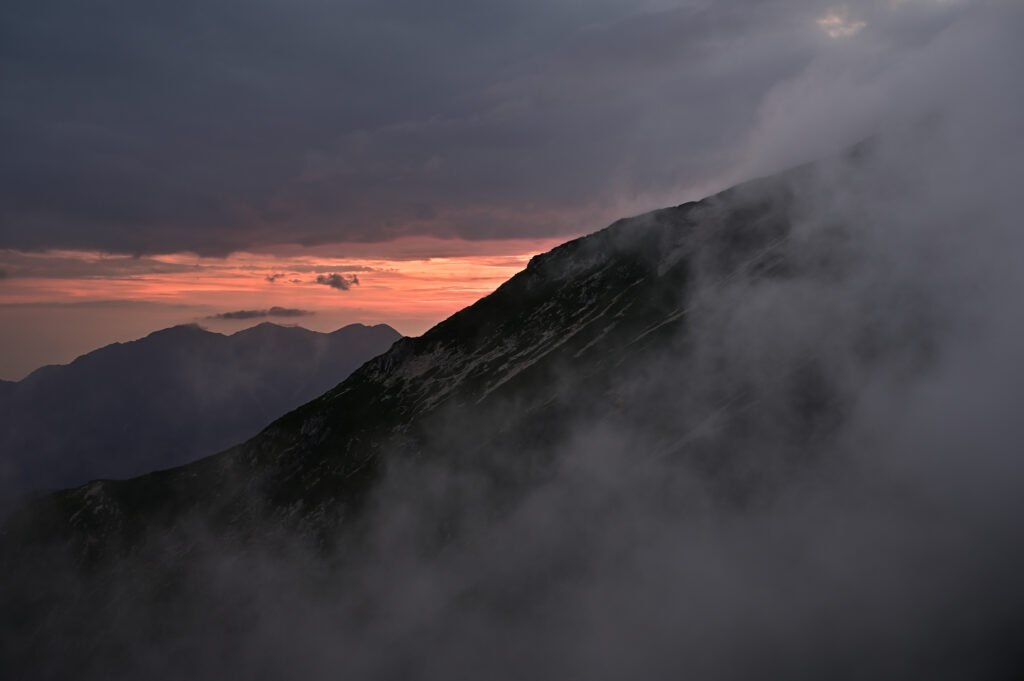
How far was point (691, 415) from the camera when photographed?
151m

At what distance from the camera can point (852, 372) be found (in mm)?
142875

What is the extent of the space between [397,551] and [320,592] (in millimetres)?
26089

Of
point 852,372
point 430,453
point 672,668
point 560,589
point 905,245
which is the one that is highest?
point 905,245

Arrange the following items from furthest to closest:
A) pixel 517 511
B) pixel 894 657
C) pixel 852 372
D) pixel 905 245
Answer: pixel 905 245 → pixel 517 511 → pixel 852 372 → pixel 894 657

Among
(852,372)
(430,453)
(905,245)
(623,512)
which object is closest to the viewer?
(852,372)

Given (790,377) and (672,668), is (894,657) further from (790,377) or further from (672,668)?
(790,377)

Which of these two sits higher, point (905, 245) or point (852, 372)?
point (905, 245)

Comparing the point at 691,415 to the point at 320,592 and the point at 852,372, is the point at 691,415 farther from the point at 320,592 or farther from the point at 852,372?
the point at 320,592

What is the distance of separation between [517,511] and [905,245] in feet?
416

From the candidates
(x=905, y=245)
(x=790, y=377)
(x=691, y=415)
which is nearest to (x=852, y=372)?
(x=790, y=377)

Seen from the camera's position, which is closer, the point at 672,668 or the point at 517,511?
the point at 672,668

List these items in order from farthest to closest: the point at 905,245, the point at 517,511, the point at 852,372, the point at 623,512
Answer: the point at 905,245 → the point at 517,511 → the point at 623,512 → the point at 852,372

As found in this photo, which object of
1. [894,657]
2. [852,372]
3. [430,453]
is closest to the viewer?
[894,657]

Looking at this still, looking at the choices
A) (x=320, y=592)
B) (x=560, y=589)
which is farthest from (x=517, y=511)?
(x=320, y=592)
